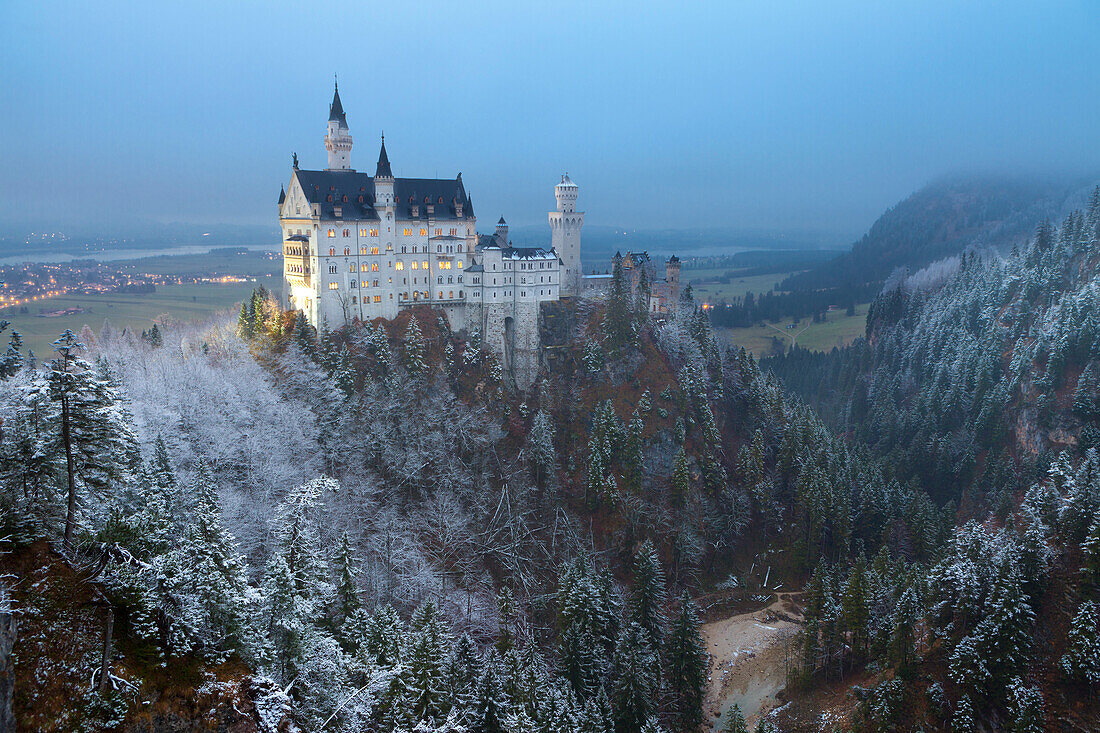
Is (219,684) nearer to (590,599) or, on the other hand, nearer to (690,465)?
(590,599)

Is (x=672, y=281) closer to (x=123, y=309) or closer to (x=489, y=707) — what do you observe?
(x=489, y=707)

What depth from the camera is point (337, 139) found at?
285 feet

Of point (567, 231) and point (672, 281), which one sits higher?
point (567, 231)

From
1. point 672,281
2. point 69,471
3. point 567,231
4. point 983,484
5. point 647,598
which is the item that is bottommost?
point 983,484

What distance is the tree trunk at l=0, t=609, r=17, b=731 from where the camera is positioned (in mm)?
18906

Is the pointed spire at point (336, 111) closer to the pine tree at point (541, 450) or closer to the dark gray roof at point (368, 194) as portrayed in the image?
the dark gray roof at point (368, 194)

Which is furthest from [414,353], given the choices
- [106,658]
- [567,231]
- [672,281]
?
[106,658]

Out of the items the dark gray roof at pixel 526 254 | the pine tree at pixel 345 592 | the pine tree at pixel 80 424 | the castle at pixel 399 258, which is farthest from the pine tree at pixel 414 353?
the pine tree at pixel 80 424

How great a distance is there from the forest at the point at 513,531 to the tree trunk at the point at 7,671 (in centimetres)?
17

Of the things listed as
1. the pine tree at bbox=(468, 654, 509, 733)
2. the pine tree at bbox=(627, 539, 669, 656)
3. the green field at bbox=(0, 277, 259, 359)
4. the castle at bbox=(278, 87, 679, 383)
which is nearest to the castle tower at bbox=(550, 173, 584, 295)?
the castle at bbox=(278, 87, 679, 383)

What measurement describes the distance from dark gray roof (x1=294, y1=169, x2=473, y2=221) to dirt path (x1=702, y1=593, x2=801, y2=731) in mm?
60666

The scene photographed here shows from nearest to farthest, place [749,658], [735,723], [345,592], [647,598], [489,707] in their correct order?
[489,707], [345,592], [735,723], [647,598], [749,658]

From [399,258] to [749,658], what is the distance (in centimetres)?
6173

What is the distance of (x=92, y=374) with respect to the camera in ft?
99.1
